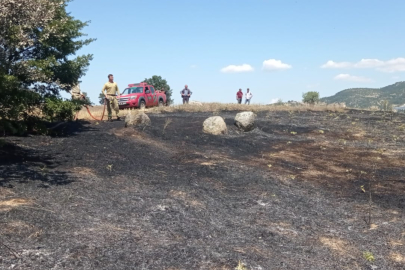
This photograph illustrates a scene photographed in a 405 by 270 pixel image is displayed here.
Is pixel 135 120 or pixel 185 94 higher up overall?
pixel 185 94

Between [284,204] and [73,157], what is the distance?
496 centimetres

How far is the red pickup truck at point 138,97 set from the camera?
24312 mm

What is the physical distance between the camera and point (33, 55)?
1142cm

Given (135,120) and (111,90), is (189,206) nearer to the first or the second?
(135,120)

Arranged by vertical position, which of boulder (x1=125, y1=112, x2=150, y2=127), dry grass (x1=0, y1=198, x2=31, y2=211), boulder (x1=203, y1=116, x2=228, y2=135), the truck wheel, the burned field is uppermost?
the truck wheel

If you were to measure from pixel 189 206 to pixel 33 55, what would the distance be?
25.6ft

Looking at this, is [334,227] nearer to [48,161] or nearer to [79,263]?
[79,263]

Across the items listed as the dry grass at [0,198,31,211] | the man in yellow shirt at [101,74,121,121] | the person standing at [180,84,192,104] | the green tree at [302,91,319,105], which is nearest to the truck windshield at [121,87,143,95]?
the person standing at [180,84,192,104]

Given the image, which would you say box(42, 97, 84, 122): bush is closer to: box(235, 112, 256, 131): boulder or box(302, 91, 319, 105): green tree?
box(235, 112, 256, 131): boulder

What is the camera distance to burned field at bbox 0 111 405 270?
4.59 meters

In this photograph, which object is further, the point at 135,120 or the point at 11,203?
the point at 135,120

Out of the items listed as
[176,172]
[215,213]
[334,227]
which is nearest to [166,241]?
[215,213]

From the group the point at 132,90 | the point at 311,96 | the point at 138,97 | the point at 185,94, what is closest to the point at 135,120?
the point at 138,97

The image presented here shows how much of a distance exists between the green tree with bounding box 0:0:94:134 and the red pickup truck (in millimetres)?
11539
